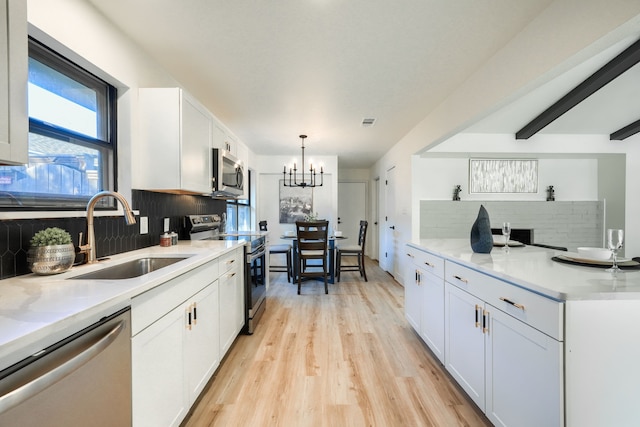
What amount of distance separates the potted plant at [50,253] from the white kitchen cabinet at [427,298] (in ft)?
7.06

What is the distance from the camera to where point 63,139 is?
4.96 feet

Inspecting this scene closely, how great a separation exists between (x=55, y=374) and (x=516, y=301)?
1637mm

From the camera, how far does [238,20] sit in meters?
1.70

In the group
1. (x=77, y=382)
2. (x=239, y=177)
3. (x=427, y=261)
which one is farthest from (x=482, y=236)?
(x=239, y=177)

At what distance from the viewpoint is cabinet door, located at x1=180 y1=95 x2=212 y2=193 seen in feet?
6.79

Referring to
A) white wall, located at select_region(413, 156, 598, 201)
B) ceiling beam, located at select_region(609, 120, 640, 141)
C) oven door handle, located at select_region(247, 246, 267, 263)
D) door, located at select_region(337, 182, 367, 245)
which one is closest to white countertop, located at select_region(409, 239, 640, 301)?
oven door handle, located at select_region(247, 246, 267, 263)

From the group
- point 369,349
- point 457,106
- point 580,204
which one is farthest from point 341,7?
point 580,204

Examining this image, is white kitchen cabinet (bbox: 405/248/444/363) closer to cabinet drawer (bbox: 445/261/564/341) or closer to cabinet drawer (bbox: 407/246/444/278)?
cabinet drawer (bbox: 407/246/444/278)

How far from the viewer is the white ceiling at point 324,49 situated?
161cm

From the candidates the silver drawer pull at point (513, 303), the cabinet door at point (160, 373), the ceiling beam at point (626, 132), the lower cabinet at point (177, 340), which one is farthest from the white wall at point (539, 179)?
the cabinet door at point (160, 373)

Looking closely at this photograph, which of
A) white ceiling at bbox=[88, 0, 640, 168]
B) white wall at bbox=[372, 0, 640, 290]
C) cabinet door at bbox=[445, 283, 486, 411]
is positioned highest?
white ceiling at bbox=[88, 0, 640, 168]

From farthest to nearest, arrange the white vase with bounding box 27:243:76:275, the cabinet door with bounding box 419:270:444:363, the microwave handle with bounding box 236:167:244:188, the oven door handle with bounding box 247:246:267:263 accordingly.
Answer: the microwave handle with bounding box 236:167:244:188 → the oven door handle with bounding box 247:246:267:263 → the cabinet door with bounding box 419:270:444:363 → the white vase with bounding box 27:243:76:275

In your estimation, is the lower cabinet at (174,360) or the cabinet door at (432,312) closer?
the lower cabinet at (174,360)

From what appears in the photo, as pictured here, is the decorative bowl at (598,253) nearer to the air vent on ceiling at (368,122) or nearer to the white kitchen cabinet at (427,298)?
the white kitchen cabinet at (427,298)
